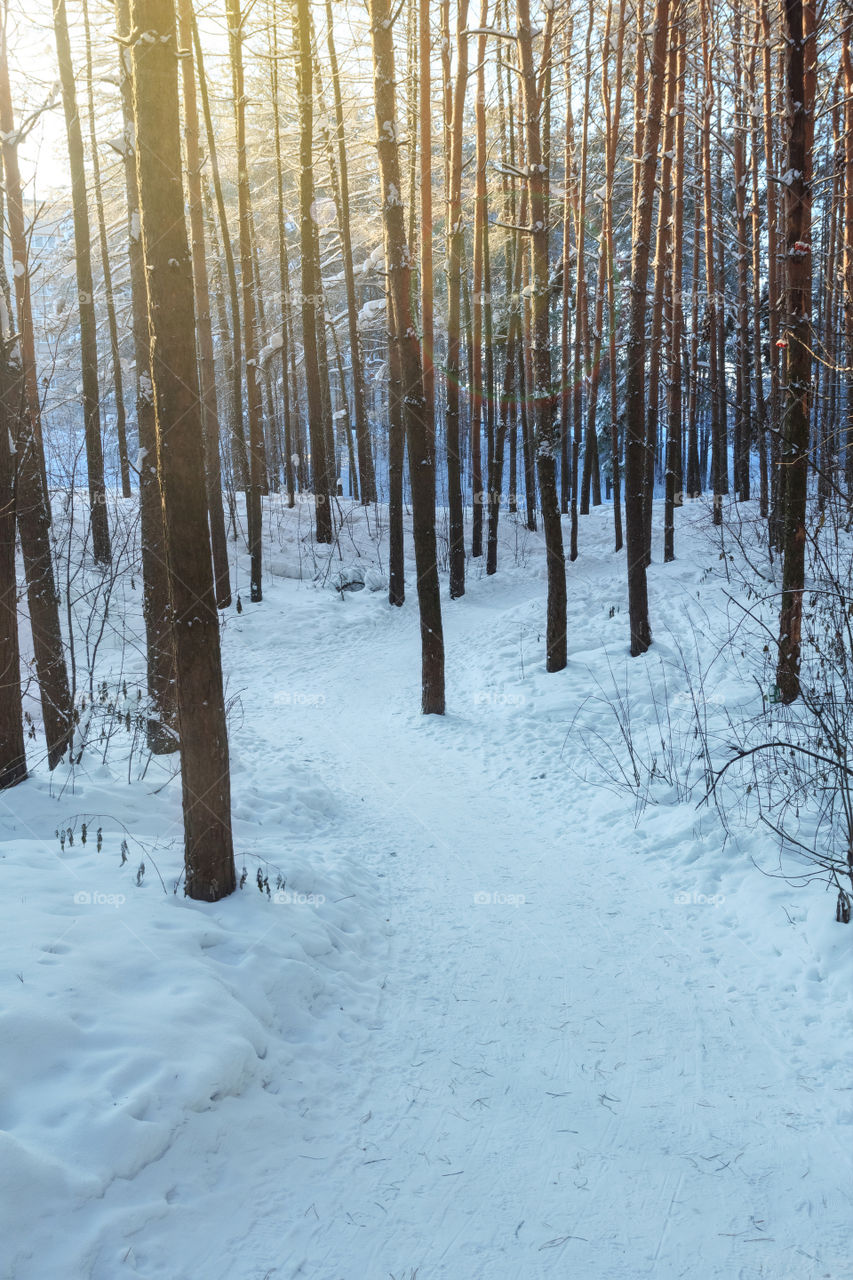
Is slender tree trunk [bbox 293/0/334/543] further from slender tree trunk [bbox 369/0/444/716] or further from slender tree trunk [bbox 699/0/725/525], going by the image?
slender tree trunk [bbox 699/0/725/525]

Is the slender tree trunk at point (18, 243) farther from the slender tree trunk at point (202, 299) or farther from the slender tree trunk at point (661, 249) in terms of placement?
the slender tree trunk at point (661, 249)

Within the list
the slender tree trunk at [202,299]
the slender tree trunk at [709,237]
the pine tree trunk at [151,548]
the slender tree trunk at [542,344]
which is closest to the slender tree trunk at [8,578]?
the pine tree trunk at [151,548]

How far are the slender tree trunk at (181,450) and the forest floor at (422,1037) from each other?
500mm

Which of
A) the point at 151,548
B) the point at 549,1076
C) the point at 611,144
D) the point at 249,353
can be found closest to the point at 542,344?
the point at 151,548

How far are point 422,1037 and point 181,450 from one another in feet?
10.9

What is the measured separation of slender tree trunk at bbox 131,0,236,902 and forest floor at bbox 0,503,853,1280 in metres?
0.50

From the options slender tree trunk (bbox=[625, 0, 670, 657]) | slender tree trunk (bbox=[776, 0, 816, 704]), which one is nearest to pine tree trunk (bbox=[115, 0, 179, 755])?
slender tree trunk (bbox=[625, 0, 670, 657])

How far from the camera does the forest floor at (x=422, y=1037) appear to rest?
2.58m

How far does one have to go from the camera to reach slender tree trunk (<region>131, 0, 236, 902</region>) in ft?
12.7

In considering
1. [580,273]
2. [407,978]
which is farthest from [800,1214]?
[580,273]

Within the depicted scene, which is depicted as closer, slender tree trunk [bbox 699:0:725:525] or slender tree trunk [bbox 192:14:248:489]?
slender tree trunk [bbox 192:14:248:489]

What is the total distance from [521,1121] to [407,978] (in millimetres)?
1235

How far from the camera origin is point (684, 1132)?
310cm

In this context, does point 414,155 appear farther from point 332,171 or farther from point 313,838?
point 313,838
